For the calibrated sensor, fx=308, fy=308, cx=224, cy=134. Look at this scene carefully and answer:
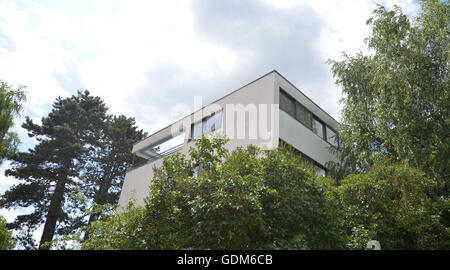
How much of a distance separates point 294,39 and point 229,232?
7294 millimetres

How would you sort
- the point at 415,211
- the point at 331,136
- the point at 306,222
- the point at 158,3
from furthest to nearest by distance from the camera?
1. the point at 331,136
2. the point at 158,3
3. the point at 415,211
4. the point at 306,222

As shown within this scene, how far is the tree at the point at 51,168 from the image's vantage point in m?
23.5

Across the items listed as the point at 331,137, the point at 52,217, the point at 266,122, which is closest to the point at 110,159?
the point at 52,217

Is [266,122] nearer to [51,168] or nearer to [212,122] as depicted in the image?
[212,122]

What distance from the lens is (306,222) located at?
607 cm

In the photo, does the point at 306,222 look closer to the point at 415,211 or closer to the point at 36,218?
the point at 415,211

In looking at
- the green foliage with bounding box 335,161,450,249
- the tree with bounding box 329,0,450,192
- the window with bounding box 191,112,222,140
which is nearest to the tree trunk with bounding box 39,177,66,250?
A: the window with bounding box 191,112,222,140

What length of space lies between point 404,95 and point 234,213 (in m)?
7.92

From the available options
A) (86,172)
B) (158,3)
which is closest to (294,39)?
(158,3)

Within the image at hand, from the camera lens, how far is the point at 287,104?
1266 cm

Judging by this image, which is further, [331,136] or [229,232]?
[331,136]

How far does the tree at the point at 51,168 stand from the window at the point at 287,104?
17.6 metres

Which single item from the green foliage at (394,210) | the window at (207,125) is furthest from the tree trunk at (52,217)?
the green foliage at (394,210)

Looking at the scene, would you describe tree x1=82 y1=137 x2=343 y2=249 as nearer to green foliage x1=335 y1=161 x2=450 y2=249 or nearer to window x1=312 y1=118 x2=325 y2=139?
green foliage x1=335 y1=161 x2=450 y2=249
